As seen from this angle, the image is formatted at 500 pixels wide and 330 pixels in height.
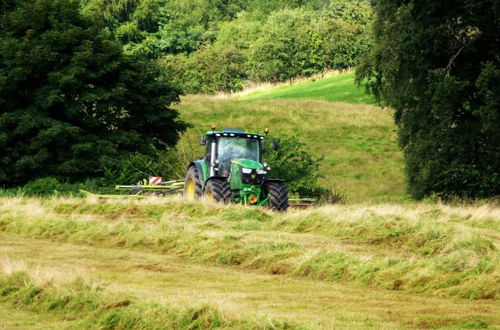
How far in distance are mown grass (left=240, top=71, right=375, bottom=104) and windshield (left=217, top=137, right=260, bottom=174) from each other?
36.9m

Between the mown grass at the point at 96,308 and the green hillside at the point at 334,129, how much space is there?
28.9m

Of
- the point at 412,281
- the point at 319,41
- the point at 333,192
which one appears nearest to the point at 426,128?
the point at 333,192

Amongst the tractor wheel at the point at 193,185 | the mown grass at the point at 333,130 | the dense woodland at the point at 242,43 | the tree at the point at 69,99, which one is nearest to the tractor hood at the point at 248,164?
the tractor wheel at the point at 193,185

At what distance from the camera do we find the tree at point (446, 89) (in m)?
29.8

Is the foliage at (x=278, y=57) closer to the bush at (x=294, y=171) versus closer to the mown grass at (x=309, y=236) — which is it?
the bush at (x=294, y=171)

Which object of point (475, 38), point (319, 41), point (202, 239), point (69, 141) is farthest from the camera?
point (319, 41)

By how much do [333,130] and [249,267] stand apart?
4131cm

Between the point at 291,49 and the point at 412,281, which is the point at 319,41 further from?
the point at 412,281

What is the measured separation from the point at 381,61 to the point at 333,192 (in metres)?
5.08

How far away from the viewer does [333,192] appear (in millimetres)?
34219

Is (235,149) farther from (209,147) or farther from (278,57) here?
(278,57)

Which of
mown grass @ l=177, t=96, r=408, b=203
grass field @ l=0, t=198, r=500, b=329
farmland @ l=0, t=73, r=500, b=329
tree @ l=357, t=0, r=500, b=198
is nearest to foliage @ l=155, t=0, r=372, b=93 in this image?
mown grass @ l=177, t=96, r=408, b=203

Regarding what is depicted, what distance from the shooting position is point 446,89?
29.1 metres

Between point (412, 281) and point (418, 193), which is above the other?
point (412, 281)
